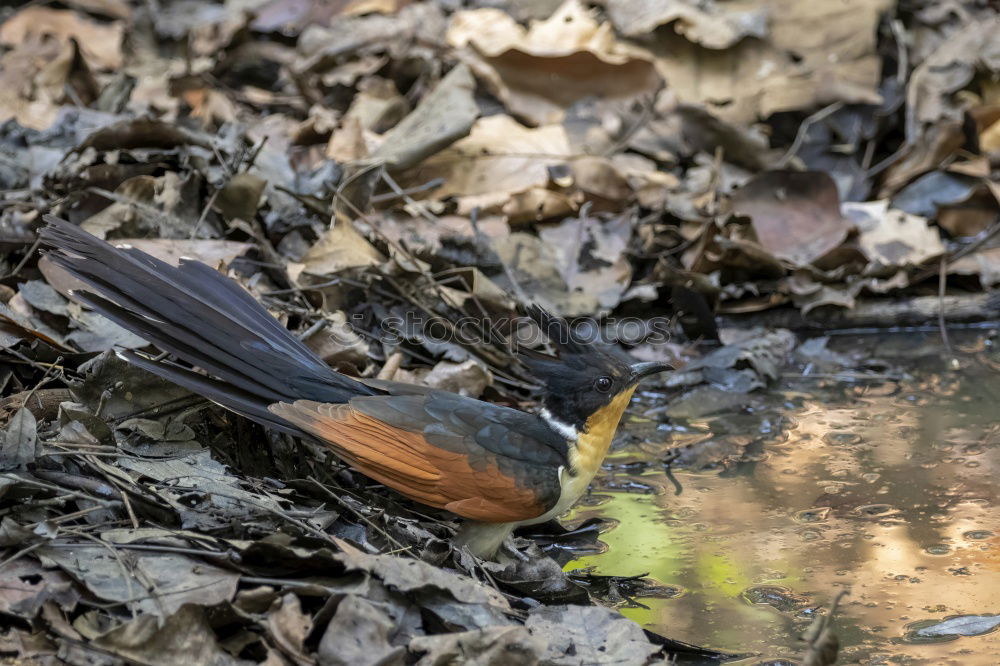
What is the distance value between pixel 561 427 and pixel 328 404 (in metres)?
0.89

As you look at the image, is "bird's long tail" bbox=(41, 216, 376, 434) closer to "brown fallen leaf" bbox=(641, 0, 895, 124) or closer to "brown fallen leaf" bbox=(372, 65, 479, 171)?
"brown fallen leaf" bbox=(372, 65, 479, 171)

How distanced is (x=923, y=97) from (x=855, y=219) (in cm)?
124

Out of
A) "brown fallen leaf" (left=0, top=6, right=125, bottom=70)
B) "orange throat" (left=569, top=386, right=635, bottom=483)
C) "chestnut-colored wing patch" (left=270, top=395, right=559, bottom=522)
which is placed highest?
"brown fallen leaf" (left=0, top=6, right=125, bottom=70)

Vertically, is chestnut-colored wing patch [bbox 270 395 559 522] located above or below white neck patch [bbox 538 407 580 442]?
above

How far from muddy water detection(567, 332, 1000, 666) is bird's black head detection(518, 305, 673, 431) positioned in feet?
1.39

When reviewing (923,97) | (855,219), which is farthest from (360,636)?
(923,97)

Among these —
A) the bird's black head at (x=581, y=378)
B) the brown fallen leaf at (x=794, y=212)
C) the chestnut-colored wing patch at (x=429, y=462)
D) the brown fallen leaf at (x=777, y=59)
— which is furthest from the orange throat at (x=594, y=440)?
the brown fallen leaf at (x=777, y=59)

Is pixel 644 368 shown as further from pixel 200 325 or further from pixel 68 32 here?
pixel 68 32

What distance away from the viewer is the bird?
341 cm

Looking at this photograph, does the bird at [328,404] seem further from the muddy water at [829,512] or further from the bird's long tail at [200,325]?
the muddy water at [829,512]

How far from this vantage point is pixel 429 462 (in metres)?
3.53

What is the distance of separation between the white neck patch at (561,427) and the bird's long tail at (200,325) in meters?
0.74

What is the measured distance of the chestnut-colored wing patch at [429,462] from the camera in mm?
3471

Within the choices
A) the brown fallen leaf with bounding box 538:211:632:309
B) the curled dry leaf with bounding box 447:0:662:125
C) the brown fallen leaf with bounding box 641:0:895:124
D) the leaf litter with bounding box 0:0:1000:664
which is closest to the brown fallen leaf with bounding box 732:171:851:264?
the leaf litter with bounding box 0:0:1000:664
